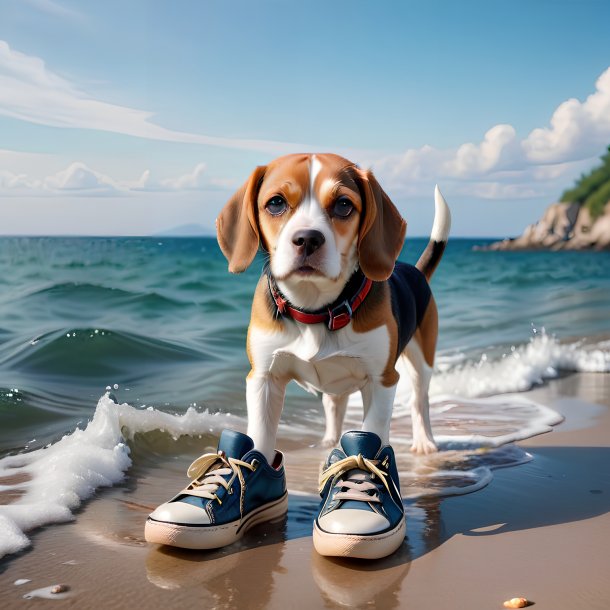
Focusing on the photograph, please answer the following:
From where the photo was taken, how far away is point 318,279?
2.64 metres

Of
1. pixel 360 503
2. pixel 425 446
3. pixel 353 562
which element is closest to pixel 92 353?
pixel 425 446

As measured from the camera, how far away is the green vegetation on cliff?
51.0 m

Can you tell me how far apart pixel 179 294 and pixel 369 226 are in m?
11.2

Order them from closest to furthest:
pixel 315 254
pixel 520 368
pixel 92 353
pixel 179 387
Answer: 1. pixel 315 254
2. pixel 179 387
3. pixel 520 368
4. pixel 92 353

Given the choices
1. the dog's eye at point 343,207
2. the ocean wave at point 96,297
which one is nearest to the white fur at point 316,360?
the dog's eye at point 343,207

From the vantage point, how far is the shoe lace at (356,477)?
8.79 feet

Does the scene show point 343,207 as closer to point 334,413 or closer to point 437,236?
point 437,236

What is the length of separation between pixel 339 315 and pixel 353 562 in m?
0.87

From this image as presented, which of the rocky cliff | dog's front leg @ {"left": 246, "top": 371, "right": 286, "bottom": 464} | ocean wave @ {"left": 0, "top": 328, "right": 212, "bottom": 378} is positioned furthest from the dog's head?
the rocky cliff

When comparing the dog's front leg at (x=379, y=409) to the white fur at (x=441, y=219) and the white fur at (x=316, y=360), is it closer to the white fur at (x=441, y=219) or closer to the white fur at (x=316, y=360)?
the white fur at (x=316, y=360)

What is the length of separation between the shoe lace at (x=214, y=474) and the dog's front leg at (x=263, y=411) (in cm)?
14

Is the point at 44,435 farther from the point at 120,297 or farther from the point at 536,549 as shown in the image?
the point at 120,297

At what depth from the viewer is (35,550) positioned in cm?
263

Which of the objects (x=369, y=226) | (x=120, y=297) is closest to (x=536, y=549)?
(x=369, y=226)
